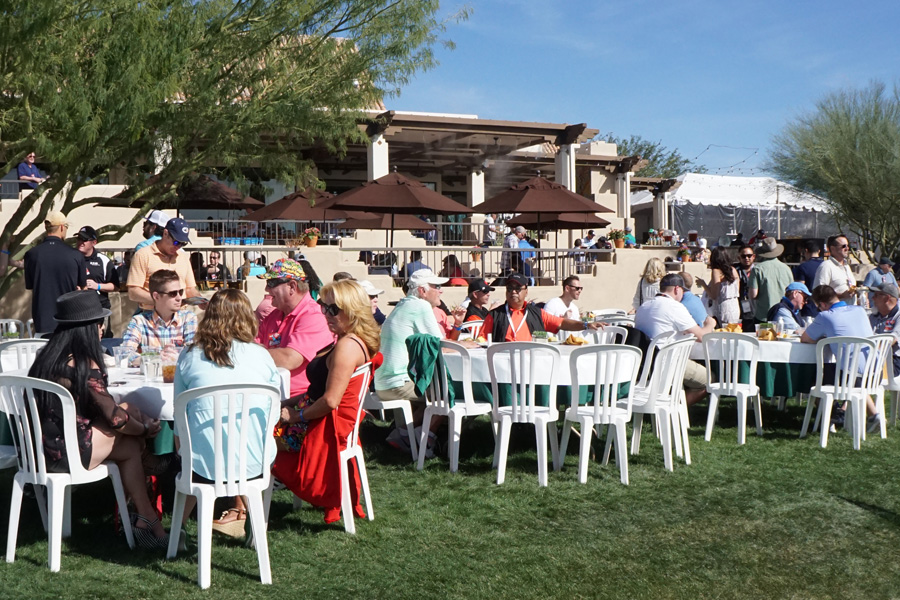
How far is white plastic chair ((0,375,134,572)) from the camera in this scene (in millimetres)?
4000

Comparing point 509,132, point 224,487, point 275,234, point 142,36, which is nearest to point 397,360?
point 224,487

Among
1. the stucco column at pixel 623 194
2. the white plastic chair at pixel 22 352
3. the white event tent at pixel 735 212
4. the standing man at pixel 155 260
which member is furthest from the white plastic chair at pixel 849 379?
the white event tent at pixel 735 212

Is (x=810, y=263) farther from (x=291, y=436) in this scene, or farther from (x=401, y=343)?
(x=291, y=436)

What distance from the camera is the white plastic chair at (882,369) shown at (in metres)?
6.93

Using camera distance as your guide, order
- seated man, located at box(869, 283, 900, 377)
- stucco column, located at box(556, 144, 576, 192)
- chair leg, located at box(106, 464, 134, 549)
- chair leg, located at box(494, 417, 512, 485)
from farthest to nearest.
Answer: stucco column, located at box(556, 144, 576, 192) < seated man, located at box(869, 283, 900, 377) < chair leg, located at box(494, 417, 512, 485) < chair leg, located at box(106, 464, 134, 549)

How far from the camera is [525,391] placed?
5.85 metres

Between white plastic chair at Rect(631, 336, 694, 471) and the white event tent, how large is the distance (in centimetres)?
2271

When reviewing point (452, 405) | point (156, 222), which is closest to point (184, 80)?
point (156, 222)

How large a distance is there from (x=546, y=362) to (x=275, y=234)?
48.8ft

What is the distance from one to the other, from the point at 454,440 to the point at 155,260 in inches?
116

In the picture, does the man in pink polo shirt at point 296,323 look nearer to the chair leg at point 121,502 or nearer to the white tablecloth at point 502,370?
the white tablecloth at point 502,370

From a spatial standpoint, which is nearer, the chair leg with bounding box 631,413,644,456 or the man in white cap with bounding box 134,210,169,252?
the chair leg with bounding box 631,413,644,456

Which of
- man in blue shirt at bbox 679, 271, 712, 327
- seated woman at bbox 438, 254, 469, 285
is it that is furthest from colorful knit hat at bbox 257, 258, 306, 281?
seated woman at bbox 438, 254, 469, 285

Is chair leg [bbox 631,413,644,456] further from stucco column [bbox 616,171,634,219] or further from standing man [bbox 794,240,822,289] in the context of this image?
stucco column [bbox 616,171,634,219]
